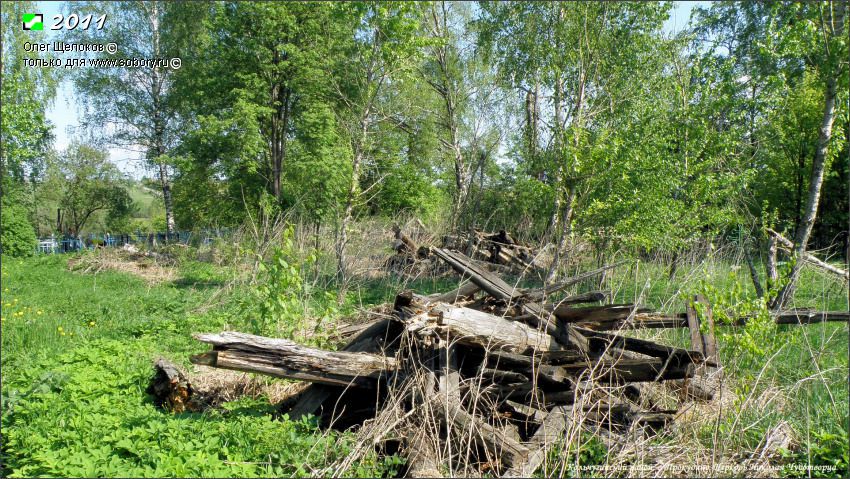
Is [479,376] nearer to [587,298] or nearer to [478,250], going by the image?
[587,298]

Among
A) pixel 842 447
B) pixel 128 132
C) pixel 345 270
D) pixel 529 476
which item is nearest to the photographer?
pixel 529 476

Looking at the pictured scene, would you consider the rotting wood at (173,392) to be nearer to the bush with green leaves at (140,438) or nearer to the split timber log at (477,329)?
the bush with green leaves at (140,438)

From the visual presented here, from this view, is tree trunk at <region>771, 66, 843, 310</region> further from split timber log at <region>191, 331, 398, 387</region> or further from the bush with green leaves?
the bush with green leaves

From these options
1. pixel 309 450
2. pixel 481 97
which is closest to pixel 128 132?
pixel 481 97

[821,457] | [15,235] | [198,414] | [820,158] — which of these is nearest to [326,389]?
[198,414]

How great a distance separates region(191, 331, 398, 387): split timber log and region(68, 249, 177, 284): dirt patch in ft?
36.6

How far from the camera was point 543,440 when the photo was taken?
407 cm

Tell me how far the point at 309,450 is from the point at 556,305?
2.43m

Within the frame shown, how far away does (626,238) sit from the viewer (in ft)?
32.1

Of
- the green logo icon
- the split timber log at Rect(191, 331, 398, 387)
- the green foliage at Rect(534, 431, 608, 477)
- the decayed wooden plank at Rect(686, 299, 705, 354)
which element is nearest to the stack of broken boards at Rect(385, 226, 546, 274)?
the decayed wooden plank at Rect(686, 299, 705, 354)

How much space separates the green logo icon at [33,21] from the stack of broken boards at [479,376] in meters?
19.5

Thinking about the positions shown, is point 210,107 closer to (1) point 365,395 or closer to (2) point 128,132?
(2) point 128,132

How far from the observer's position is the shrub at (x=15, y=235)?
19859mm

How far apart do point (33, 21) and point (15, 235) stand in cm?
795
